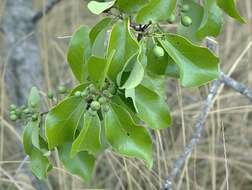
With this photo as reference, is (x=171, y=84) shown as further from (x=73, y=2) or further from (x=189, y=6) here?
(x=189, y=6)

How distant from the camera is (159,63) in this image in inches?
26.2

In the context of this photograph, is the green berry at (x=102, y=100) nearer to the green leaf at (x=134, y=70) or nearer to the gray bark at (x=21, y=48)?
the green leaf at (x=134, y=70)

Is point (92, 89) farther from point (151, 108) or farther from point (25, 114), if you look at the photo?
point (25, 114)

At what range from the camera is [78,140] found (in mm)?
646

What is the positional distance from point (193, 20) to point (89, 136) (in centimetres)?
19

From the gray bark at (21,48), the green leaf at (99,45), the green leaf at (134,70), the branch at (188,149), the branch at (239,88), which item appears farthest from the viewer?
the gray bark at (21,48)

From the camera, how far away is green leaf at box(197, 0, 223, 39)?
65cm

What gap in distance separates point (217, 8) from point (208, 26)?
1.0 inches

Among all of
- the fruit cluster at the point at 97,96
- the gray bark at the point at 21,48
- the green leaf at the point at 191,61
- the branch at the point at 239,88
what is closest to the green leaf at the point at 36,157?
the fruit cluster at the point at 97,96

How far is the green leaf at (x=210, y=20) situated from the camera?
0.65m

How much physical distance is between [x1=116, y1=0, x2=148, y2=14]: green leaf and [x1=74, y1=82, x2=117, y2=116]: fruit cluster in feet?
0.27

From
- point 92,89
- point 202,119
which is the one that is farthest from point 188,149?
point 92,89

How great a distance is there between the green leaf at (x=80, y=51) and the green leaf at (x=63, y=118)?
55 mm

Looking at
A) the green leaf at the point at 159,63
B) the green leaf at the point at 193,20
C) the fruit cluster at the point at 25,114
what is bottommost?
the fruit cluster at the point at 25,114
